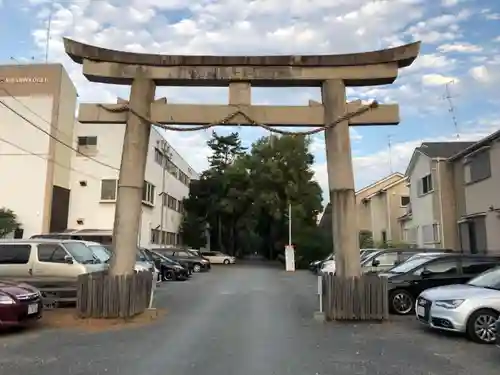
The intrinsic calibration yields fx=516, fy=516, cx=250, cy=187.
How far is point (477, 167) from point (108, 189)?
23160 mm

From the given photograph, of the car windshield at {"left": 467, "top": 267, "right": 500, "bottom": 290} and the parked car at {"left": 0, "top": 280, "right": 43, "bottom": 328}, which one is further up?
the car windshield at {"left": 467, "top": 267, "right": 500, "bottom": 290}

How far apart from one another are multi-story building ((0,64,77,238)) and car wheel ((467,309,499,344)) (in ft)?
90.6

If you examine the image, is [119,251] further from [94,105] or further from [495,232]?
[495,232]

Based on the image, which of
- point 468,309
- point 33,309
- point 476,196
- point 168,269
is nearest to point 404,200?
point 476,196

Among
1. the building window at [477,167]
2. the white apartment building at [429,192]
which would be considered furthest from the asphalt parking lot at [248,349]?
the white apartment building at [429,192]

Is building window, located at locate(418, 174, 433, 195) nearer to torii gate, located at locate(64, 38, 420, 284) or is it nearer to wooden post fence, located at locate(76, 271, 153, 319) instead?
torii gate, located at locate(64, 38, 420, 284)

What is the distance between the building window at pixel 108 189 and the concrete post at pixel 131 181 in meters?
23.3

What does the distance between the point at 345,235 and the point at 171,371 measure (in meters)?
6.28

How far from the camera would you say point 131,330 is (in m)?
10.3

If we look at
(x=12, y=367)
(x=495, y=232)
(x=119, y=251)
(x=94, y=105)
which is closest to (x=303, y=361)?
(x=12, y=367)

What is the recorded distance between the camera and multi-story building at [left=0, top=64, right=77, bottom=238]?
31.6 metres

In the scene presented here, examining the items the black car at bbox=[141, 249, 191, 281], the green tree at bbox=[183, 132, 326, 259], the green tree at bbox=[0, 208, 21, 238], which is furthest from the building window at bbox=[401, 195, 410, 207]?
the green tree at bbox=[0, 208, 21, 238]

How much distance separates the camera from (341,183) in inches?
479

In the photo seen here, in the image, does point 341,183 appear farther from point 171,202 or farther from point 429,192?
point 171,202
